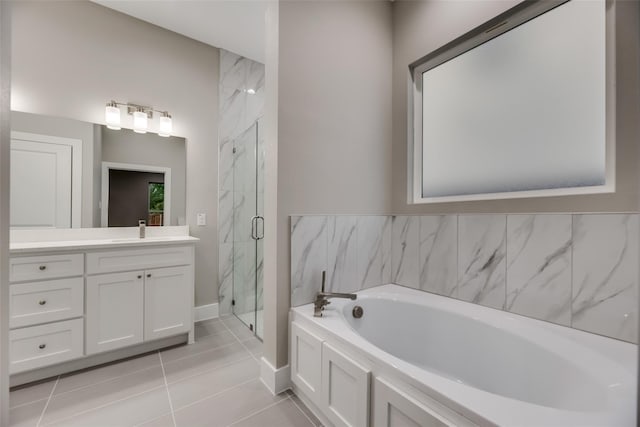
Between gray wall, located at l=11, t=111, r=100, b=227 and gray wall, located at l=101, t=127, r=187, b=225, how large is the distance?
10cm

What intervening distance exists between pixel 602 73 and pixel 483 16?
0.72m

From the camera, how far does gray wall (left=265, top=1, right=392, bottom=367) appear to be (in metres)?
1.64

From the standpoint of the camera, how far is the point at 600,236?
1.20 m

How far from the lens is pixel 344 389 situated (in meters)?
1.18

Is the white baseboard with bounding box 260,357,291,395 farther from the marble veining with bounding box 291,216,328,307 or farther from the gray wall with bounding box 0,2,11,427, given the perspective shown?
the gray wall with bounding box 0,2,11,427

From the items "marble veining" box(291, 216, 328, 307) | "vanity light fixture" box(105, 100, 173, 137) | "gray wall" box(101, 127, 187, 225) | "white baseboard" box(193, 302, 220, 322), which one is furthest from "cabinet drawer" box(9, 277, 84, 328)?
"marble veining" box(291, 216, 328, 307)

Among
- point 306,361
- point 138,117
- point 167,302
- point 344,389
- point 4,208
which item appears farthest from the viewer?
point 138,117

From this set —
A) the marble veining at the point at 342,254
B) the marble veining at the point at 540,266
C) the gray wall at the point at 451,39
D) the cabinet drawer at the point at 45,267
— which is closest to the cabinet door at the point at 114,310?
the cabinet drawer at the point at 45,267

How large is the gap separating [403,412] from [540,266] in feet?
3.53

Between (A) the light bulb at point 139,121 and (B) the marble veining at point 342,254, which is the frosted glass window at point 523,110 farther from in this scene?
(A) the light bulb at point 139,121

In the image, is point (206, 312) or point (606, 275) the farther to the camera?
point (206, 312)

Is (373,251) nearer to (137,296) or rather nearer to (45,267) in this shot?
(137,296)

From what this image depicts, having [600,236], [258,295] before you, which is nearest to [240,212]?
[258,295]

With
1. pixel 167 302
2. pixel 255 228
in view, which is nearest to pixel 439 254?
pixel 255 228
